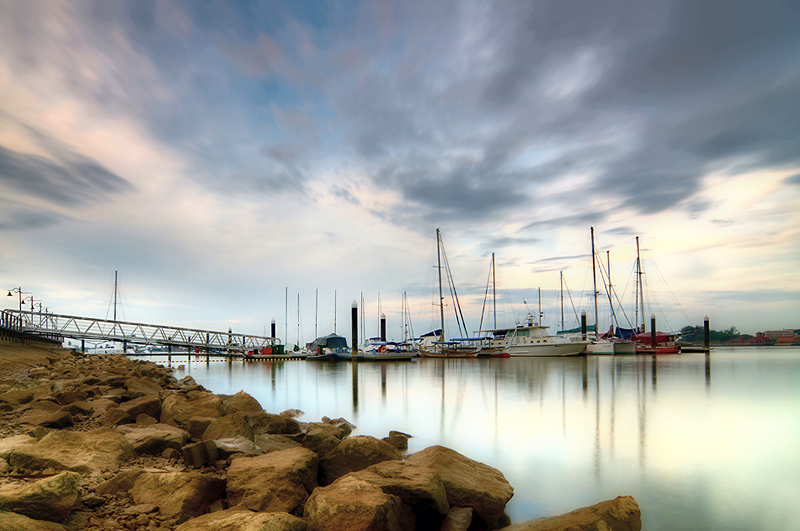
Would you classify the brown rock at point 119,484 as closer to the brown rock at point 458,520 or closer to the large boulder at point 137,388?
the brown rock at point 458,520

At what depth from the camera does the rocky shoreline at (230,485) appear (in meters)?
4.08

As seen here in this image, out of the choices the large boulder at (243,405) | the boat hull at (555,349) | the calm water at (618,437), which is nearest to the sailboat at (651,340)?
the boat hull at (555,349)

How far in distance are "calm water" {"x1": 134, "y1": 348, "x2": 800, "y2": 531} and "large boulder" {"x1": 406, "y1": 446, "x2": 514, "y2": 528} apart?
64 cm

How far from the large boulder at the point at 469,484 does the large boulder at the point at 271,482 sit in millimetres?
1764

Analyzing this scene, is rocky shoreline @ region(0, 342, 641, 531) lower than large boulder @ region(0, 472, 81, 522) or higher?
lower

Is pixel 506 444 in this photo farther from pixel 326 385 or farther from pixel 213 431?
pixel 326 385

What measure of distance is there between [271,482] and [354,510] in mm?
1374

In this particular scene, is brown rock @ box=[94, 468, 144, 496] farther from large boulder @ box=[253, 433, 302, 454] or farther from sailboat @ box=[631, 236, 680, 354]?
sailboat @ box=[631, 236, 680, 354]

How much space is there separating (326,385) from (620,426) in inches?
770

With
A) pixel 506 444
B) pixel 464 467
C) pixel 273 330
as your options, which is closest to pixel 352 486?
pixel 464 467

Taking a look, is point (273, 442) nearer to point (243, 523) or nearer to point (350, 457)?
point (350, 457)

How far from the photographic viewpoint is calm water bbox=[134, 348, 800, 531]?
7.68 metres

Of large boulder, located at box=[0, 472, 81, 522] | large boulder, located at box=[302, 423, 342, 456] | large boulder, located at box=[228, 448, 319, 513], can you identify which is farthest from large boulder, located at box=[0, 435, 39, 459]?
large boulder, located at box=[302, 423, 342, 456]

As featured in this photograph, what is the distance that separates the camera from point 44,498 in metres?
3.83
